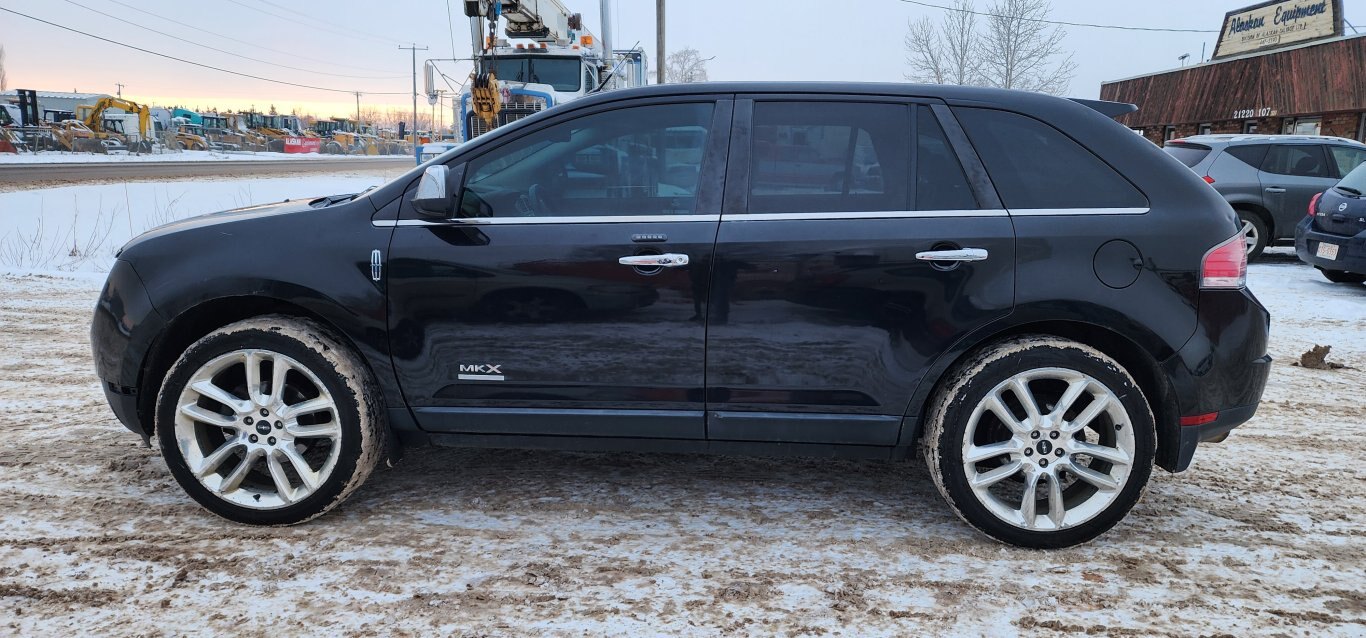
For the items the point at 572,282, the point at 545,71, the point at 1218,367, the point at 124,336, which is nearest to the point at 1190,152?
the point at 545,71

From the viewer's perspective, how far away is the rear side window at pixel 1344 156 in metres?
11.2

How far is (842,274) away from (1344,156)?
37.4 ft

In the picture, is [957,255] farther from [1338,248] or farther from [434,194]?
[1338,248]

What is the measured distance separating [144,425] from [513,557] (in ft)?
5.41

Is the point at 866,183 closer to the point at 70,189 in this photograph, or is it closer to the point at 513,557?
the point at 513,557

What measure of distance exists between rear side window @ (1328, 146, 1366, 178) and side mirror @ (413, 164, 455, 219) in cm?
1217

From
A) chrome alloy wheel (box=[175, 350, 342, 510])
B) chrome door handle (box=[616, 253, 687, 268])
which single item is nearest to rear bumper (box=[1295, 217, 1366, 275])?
chrome door handle (box=[616, 253, 687, 268])

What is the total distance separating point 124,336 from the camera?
3.43 m

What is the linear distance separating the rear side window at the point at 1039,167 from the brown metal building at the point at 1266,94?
66.0 feet

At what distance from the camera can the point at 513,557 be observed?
3.14 meters

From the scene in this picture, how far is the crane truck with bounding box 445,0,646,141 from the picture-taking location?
13.0 meters

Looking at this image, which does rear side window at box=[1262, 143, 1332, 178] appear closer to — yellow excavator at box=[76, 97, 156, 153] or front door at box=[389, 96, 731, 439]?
front door at box=[389, 96, 731, 439]

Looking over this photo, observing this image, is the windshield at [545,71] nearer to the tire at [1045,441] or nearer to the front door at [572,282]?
the front door at [572,282]

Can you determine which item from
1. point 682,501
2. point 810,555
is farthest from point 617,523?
point 810,555
